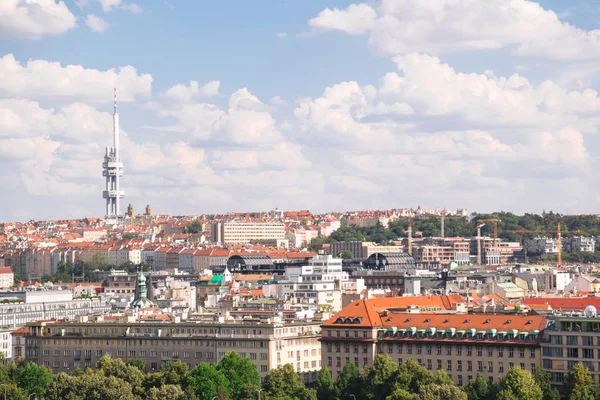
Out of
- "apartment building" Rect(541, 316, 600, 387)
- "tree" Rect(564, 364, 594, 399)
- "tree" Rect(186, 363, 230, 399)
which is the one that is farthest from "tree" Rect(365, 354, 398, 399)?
"tree" Rect(564, 364, 594, 399)

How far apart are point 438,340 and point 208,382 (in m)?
11.3

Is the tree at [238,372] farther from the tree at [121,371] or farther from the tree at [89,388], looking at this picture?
the tree at [89,388]

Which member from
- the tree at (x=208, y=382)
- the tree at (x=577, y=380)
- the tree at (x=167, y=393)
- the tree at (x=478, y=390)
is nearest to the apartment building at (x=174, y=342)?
the tree at (x=208, y=382)

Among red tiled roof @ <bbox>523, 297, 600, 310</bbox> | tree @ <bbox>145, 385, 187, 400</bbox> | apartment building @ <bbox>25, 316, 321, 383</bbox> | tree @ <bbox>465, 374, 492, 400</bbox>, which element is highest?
red tiled roof @ <bbox>523, 297, 600, 310</bbox>

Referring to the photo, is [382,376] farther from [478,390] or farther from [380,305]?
[380,305]

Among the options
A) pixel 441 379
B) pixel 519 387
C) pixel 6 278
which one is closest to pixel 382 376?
pixel 441 379

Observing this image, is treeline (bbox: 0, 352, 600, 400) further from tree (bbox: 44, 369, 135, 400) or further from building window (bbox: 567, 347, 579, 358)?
building window (bbox: 567, 347, 579, 358)

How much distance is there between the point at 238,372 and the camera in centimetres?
7756

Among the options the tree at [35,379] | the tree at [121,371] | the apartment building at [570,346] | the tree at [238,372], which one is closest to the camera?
the apartment building at [570,346]

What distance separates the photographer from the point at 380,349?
259ft

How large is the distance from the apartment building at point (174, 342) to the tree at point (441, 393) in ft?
47.2

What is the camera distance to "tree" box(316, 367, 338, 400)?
73750 mm

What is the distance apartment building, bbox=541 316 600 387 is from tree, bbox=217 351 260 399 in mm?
14242

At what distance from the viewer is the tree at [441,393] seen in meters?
67.2
